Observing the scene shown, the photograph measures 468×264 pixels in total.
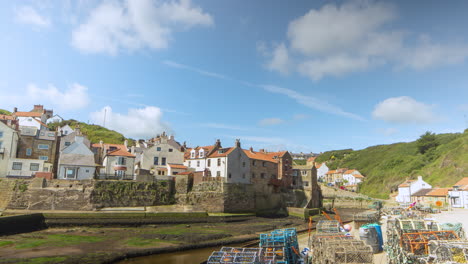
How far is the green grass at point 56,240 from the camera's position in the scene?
2365 centimetres

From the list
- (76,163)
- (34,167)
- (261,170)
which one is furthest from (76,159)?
(261,170)

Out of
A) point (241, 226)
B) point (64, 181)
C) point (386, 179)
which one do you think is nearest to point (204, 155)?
point (241, 226)

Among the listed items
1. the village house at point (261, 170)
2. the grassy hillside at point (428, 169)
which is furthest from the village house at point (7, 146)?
the grassy hillside at point (428, 169)

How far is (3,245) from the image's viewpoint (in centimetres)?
2289

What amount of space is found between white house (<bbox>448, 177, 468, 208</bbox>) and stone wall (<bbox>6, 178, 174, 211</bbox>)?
158ft

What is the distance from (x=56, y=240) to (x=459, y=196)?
2273 inches

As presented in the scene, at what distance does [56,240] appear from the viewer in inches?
1000

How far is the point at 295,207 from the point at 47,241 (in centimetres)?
3659

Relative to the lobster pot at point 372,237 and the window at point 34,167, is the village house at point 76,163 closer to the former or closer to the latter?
the window at point 34,167

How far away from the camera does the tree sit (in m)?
91.6

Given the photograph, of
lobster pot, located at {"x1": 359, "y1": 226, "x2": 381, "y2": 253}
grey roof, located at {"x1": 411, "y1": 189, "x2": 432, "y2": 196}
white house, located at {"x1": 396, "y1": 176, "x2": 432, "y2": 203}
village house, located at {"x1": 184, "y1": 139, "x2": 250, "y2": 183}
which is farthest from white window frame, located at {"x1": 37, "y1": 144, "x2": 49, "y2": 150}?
white house, located at {"x1": 396, "y1": 176, "x2": 432, "y2": 203}

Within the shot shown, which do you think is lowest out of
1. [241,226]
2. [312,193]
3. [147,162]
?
[241,226]

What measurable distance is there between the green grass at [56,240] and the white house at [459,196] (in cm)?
5367

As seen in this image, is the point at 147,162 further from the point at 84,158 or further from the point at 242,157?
the point at 242,157
